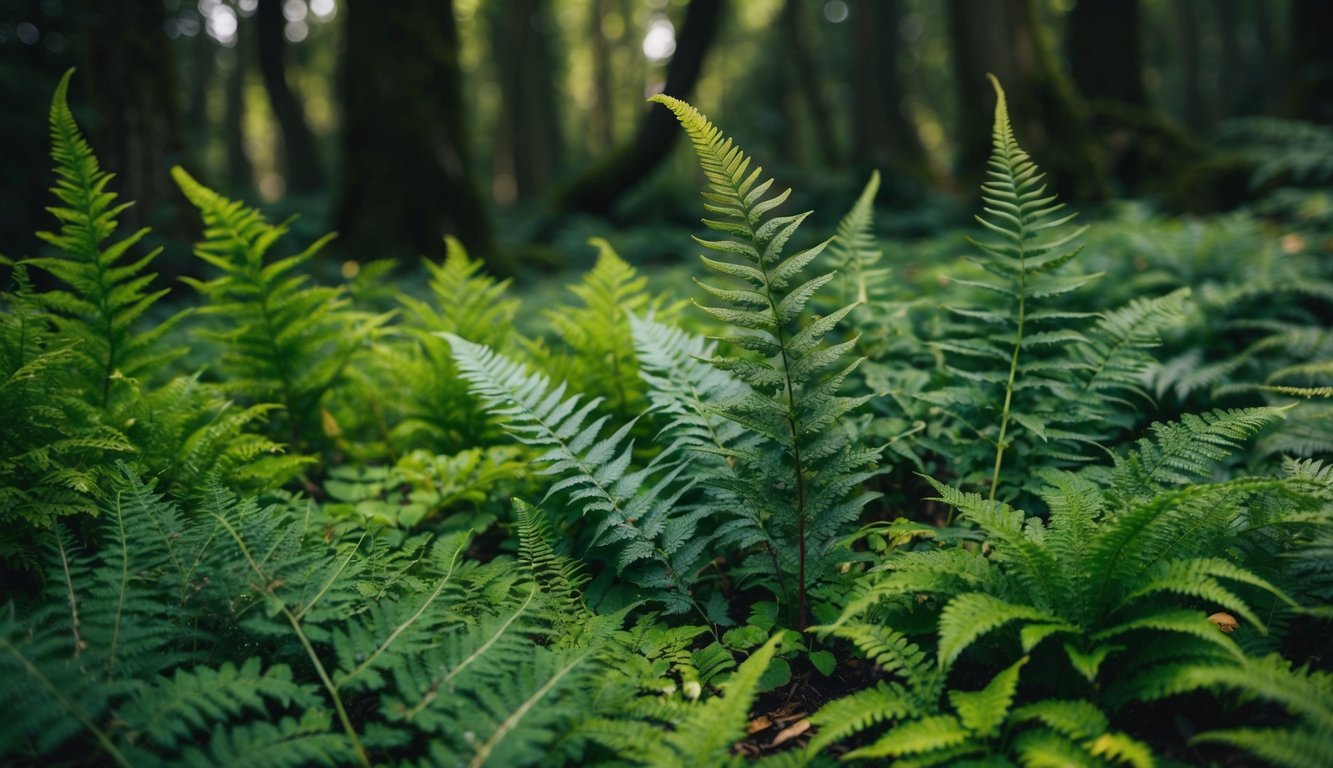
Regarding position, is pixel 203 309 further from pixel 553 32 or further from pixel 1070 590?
pixel 553 32

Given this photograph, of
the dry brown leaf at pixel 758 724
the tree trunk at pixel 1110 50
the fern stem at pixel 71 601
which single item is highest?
the tree trunk at pixel 1110 50

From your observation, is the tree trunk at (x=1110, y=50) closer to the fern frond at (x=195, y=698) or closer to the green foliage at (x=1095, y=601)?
the green foliage at (x=1095, y=601)

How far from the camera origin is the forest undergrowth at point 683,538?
153 centimetres

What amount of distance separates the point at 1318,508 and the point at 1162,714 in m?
0.74

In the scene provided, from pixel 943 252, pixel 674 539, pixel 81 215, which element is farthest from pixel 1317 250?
pixel 81 215

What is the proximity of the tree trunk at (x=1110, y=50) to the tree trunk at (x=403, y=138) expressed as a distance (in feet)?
25.4

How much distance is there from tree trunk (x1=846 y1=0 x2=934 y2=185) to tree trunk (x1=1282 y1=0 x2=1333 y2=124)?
619 cm

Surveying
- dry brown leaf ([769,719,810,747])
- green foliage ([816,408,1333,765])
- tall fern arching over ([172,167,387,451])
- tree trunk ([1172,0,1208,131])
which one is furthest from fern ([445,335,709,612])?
tree trunk ([1172,0,1208,131])

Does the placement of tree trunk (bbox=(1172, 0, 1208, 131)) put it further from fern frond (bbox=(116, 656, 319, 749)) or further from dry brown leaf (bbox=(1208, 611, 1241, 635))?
fern frond (bbox=(116, 656, 319, 749))

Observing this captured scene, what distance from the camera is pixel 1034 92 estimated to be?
279 inches

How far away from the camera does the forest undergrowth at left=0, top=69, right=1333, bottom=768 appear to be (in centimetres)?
153

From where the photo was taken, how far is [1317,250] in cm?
442

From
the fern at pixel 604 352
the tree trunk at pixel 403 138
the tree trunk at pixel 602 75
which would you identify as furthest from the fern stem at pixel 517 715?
the tree trunk at pixel 602 75

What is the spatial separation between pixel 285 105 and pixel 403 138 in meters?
10.8
